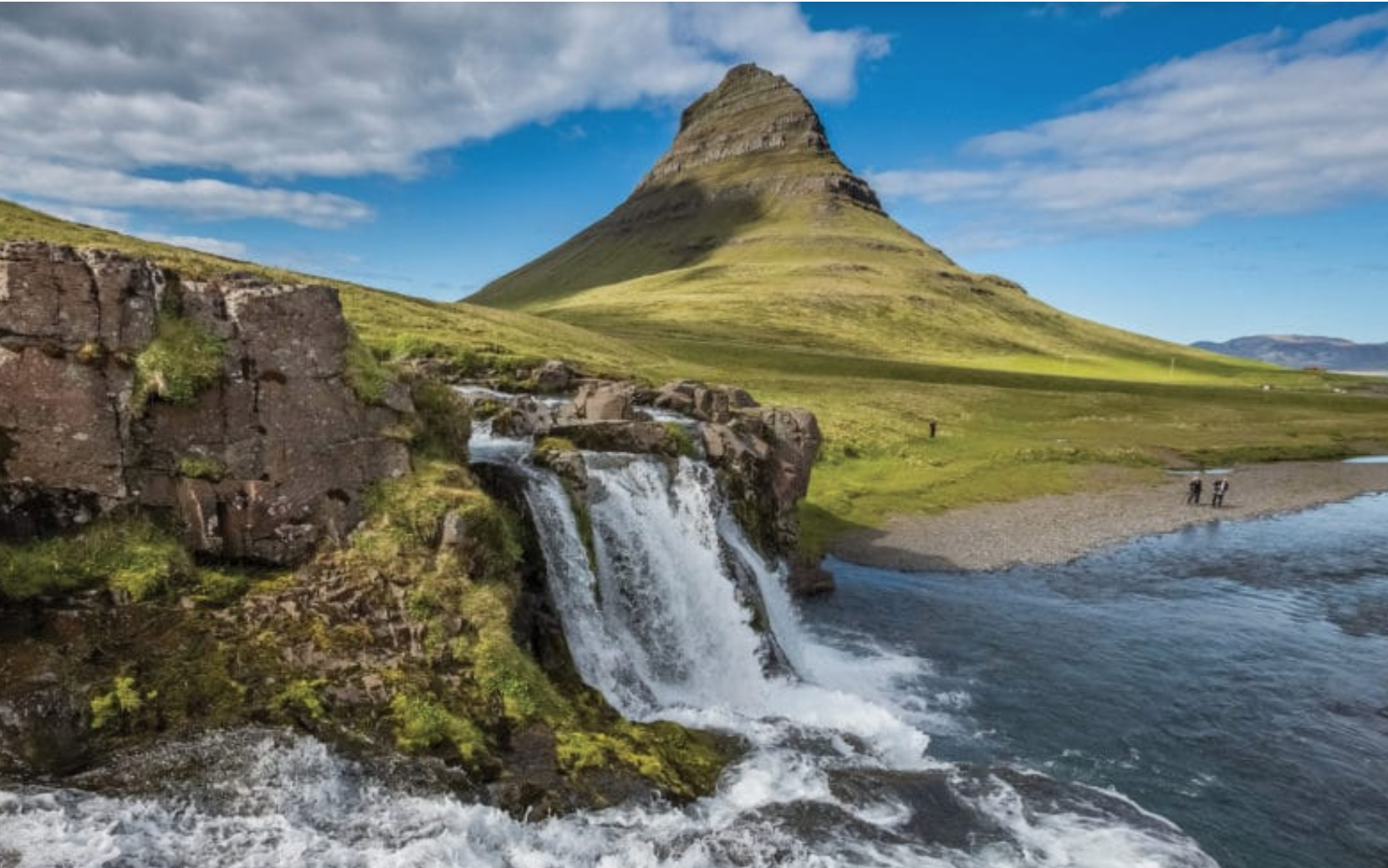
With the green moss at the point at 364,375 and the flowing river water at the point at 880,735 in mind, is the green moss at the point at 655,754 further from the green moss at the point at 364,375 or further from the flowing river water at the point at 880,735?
the green moss at the point at 364,375

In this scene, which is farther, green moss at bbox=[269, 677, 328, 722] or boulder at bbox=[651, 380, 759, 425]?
boulder at bbox=[651, 380, 759, 425]

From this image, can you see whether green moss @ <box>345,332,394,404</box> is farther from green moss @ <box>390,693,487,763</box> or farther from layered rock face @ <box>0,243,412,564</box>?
green moss @ <box>390,693,487,763</box>

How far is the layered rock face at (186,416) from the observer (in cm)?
1939

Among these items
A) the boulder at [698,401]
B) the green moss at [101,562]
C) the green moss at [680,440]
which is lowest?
the green moss at [101,562]

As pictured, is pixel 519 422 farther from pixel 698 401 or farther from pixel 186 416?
pixel 186 416

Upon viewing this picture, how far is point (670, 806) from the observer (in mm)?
19422

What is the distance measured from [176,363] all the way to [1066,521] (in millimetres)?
60205

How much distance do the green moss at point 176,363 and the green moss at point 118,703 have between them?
261 inches

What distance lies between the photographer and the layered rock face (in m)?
19.4

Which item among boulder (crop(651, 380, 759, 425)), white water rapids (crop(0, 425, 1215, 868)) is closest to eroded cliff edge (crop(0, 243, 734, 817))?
white water rapids (crop(0, 425, 1215, 868))

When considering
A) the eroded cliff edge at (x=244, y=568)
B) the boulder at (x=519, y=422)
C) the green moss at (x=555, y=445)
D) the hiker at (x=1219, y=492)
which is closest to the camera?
the eroded cliff edge at (x=244, y=568)

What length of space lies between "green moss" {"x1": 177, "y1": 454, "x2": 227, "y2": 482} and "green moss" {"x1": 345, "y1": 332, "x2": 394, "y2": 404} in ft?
12.7

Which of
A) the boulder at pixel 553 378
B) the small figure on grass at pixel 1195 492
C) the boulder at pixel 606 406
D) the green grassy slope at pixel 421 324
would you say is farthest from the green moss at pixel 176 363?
the small figure on grass at pixel 1195 492

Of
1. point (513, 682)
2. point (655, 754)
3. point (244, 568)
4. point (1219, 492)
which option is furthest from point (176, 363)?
point (1219, 492)
